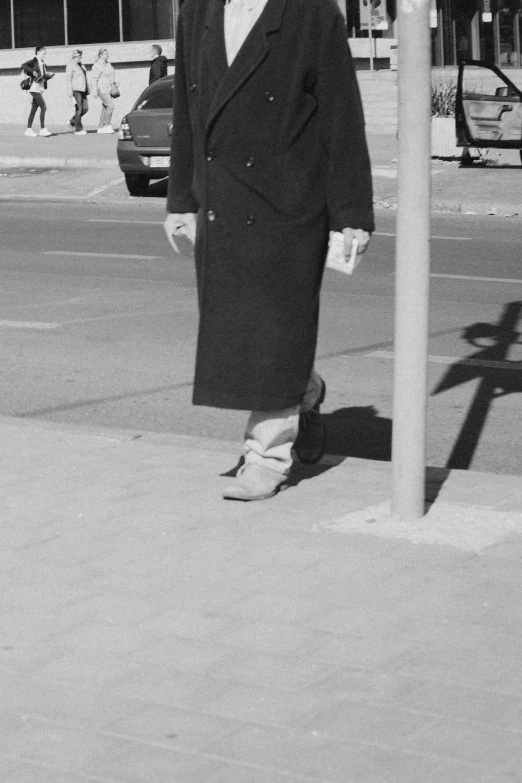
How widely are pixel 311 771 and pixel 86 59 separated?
35.1 metres

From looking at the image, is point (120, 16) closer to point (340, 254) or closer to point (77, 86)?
point (77, 86)

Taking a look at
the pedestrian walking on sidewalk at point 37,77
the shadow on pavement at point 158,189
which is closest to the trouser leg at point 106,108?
the pedestrian walking on sidewalk at point 37,77

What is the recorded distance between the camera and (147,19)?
1438 inches

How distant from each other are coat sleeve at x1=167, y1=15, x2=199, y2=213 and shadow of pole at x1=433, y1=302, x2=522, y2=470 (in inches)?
69.2

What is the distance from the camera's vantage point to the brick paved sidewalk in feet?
10.7

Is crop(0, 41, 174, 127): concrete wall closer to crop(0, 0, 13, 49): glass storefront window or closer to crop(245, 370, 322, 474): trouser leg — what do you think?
crop(0, 0, 13, 49): glass storefront window

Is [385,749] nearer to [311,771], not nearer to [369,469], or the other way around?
[311,771]

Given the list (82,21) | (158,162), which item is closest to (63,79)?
(82,21)

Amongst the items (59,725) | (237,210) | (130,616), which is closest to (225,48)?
(237,210)

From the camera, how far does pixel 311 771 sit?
318 cm

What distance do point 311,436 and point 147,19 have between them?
1268 inches

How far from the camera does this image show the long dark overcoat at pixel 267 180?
16.4ft

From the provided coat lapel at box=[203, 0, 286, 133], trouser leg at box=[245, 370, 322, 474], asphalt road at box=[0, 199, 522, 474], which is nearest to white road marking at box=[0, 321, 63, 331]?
asphalt road at box=[0, 199, 522, 474]

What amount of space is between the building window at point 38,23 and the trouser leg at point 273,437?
33.4 meters
